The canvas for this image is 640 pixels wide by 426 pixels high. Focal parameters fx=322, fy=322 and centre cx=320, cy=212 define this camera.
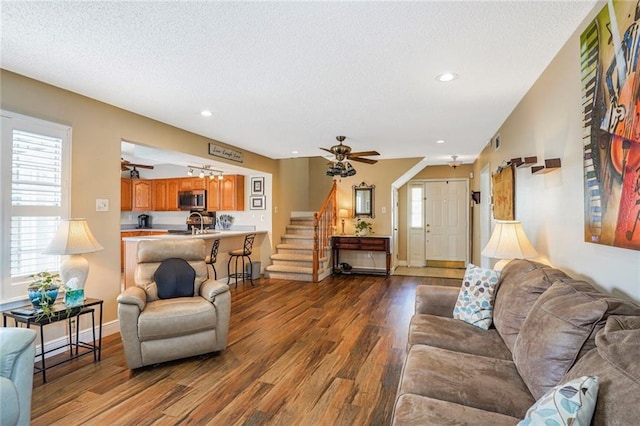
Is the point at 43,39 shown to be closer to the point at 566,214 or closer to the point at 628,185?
the point at 628,185

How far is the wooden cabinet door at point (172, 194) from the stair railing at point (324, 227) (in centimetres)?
333

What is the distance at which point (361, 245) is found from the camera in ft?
21.9

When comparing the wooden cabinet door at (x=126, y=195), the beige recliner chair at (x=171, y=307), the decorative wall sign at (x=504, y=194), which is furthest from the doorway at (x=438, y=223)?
the wooden cabinet door at (x=126, y=195)

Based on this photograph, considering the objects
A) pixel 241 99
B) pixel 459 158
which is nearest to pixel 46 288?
pixel 241 99

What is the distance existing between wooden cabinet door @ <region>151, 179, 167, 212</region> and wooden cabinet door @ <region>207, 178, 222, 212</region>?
1.33 meters

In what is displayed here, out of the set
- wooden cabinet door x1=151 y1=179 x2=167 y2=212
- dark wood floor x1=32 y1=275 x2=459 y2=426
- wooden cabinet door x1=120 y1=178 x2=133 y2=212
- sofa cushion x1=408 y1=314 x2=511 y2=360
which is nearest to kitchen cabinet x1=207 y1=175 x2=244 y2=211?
wooden cabinet door x1=151 y1=179 x2=167 y2=212

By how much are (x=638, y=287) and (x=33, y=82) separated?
428 centimetres

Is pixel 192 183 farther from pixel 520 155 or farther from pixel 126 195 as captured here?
pixel 520 155

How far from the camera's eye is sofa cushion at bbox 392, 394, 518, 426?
121 cm

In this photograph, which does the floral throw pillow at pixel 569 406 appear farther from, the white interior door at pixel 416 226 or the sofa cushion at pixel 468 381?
the white interior door at pixel 416 226

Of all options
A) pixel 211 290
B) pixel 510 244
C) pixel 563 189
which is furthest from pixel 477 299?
Result: pixel 211 290

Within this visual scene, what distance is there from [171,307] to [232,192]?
417cm

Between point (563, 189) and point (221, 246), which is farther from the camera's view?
point (221, 246)

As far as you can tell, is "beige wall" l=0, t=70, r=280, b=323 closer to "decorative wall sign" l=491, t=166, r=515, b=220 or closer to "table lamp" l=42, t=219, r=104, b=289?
"table lamp" l=42, t=219, r=104, b=289
